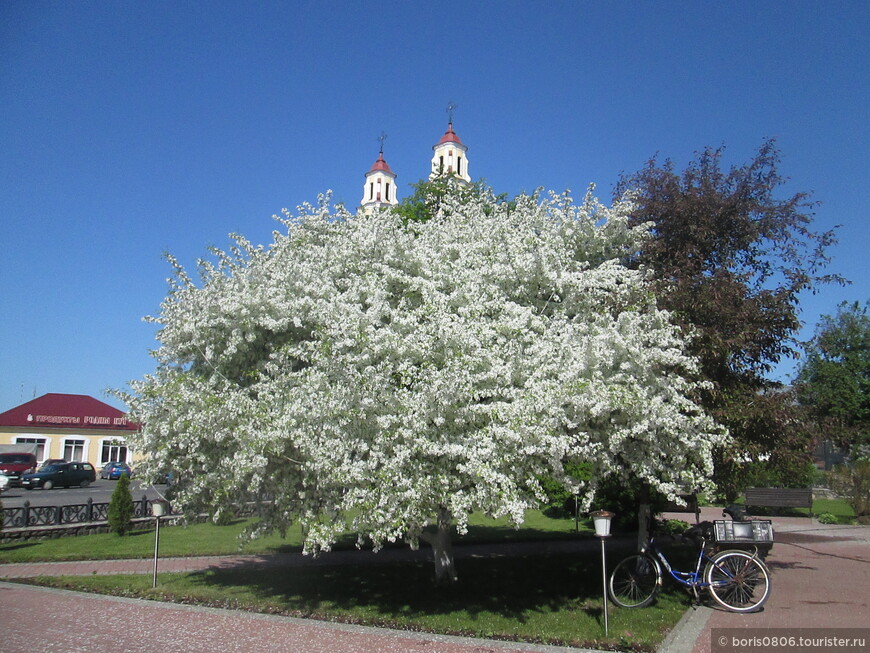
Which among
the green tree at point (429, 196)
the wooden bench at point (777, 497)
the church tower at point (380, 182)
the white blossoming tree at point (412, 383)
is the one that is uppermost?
the church tower at point (380, 182)

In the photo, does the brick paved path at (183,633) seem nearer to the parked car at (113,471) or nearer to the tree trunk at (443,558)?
the tree trunk at (443,558)

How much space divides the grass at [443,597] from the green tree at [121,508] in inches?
224

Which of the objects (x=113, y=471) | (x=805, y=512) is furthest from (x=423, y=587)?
(x=113, y=471)

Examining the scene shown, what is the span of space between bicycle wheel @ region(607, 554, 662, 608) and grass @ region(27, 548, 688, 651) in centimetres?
20

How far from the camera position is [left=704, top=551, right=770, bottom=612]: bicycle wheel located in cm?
824

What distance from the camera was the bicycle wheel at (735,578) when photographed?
824 centimetres

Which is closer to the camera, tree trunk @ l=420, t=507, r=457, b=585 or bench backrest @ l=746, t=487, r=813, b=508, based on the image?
tree trunk @ l=420, t=507, r=457, b=585

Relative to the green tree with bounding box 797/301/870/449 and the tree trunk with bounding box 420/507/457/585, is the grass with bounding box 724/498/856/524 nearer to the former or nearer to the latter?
the green tree with bounding box 797/301/870/449

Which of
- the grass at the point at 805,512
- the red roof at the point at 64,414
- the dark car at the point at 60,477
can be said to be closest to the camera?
the grass at the point at 805,512

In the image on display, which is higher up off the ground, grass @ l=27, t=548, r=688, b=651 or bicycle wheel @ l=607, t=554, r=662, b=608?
bicycle wheel @ l=607, t=554, r=662, b=608

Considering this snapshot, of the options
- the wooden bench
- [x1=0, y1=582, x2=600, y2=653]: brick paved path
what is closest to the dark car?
[x1=0, y1=582, x2=600, y2=653]: brick paved path

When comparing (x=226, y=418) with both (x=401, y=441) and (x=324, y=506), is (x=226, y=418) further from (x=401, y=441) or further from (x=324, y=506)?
(x=401, y=441)

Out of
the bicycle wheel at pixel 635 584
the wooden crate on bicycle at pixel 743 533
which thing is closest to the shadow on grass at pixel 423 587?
the bicycle wheel at pixel 635 584

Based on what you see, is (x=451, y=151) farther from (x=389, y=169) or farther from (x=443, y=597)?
(x=443, y=597)
